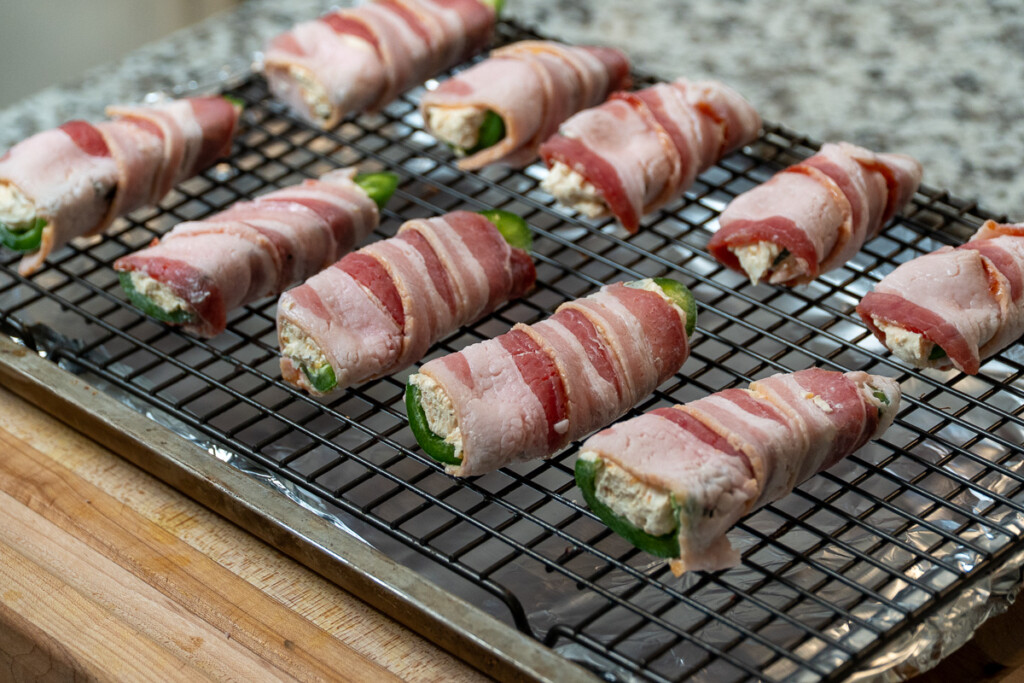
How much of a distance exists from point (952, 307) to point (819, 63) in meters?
1.40

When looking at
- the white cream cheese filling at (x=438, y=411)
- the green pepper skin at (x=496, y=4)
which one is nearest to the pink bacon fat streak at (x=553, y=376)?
the white cream cheese filling at (x=438, y=411)

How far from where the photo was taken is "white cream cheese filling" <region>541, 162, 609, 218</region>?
2.70 metres

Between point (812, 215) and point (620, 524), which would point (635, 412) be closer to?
point (620, 524)

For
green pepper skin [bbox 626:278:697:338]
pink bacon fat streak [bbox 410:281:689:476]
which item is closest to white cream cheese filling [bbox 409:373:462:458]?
pink bacon fat streak [bbox 410:281:689:476]

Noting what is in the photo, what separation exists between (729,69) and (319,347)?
1.71m

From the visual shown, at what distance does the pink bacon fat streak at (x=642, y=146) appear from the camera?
8.75 ft

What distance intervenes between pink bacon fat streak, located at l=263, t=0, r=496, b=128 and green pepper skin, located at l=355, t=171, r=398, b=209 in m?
0.40

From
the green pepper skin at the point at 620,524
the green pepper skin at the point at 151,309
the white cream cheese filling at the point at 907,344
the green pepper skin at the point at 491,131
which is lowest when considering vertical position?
the green pepper skin at the point at 151,309

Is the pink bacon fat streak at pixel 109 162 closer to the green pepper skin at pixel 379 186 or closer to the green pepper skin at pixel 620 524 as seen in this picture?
the green pepper skin at pixel 379 186

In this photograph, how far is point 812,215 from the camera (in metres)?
2.46

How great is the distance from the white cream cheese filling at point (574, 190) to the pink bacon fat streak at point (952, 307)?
65cm

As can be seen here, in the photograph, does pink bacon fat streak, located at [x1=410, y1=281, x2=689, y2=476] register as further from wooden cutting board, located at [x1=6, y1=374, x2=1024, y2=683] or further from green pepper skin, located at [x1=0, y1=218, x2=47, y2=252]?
green pepper skin, located at [x1=0, y1=218, x2=47, y2=252]

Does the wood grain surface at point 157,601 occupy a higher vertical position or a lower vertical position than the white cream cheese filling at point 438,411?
lower

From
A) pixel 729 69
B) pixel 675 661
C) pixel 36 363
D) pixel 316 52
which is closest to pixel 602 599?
pixel 675 661
